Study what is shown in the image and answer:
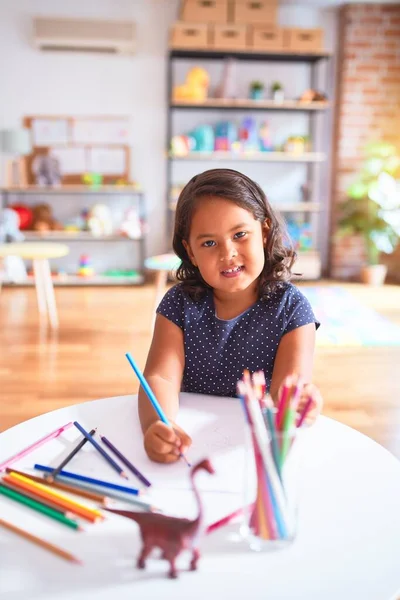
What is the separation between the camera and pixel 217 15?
15.7 ft

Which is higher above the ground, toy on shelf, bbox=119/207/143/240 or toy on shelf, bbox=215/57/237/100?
toy on shelf, bbox=215/57/237/100

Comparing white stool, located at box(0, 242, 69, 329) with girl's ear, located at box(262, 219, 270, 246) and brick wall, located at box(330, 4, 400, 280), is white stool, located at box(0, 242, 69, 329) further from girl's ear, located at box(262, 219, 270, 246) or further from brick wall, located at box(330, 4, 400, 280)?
brick wall, located at box(330, 4, 400, 280)

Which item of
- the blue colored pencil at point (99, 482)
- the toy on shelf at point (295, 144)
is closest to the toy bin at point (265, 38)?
the toy on shelf at point (295, 144)

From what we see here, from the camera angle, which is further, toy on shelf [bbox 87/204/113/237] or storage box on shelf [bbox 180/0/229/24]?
toy on shelf [bbox 87/204/113/237]

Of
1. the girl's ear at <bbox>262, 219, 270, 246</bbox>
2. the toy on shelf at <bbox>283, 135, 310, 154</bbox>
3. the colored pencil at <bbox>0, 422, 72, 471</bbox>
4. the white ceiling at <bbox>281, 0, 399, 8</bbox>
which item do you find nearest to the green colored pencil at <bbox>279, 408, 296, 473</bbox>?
the colored pencil at <bbox>0, 422, 72, 471</bbox>

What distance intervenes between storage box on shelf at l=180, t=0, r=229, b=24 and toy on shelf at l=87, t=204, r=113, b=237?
1.68 m

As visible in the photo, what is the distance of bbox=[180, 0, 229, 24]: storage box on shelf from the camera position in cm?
475

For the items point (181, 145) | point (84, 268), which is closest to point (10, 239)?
point (84, 268)

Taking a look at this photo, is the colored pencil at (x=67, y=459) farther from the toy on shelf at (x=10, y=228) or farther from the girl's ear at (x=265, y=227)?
the toy on shelf at (x=10, y=228)

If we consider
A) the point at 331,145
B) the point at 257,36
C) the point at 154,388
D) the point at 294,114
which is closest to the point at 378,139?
the point at 331,145

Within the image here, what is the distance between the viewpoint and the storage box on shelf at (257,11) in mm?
4793

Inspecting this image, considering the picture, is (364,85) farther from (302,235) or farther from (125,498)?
(125,498)

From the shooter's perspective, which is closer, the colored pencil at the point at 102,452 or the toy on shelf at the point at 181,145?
the colored pencil at the point at 102,452

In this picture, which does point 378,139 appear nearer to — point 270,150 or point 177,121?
point 270,150
